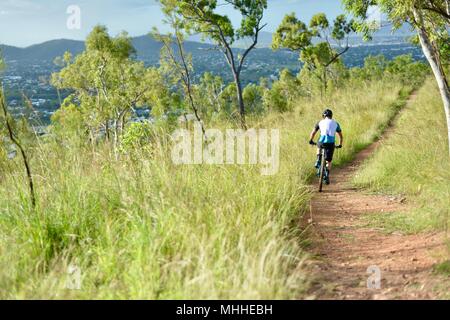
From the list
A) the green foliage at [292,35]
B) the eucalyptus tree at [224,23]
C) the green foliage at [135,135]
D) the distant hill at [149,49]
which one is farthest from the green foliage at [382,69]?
the green foliage at [135,135]

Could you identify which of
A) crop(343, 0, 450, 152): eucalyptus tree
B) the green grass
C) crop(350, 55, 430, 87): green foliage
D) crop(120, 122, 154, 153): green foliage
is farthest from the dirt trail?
crop(350, 55, 430, 87): green foliage

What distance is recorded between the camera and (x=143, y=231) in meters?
3.80

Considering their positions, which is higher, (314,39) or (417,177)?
(314,39)

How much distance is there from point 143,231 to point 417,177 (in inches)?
204

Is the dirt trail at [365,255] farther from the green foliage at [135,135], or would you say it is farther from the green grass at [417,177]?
the green foliage at [135,135]

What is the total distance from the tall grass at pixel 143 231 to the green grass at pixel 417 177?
1393 mm

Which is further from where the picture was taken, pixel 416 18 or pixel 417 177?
pixel 417 177

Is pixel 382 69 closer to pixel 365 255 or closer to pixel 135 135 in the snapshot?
pixel 135 135

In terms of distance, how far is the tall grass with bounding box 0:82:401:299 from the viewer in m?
3.25

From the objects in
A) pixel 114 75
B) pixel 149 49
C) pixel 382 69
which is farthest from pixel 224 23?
pixel 149 49

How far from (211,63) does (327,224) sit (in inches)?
3854

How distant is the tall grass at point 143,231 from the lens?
3254 millimetres

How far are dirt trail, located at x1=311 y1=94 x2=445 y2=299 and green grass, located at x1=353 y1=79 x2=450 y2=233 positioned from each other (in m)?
0.23
